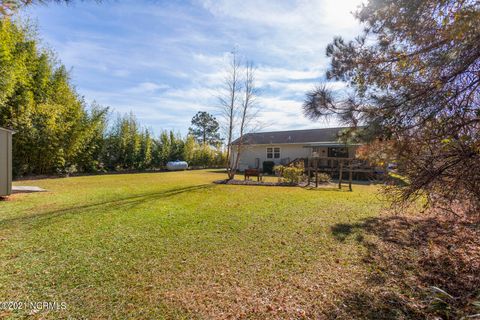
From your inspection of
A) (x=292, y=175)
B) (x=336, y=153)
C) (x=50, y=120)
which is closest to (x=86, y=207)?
(x=292, y=175)

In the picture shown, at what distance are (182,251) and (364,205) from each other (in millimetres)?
5787

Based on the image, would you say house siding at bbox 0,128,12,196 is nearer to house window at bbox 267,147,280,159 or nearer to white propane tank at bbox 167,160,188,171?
white propane tank at bbox 167,160,188,171

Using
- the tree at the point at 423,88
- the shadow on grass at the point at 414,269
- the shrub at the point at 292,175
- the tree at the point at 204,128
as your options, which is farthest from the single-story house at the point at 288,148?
the tree at the point at 204,128

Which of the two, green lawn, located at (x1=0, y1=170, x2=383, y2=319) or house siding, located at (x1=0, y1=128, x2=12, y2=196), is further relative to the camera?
house siding, located at (x1=0, y1=128, x2=12, y2=196)

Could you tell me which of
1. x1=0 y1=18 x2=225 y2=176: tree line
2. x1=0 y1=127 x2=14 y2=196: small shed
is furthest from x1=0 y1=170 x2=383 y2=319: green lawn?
x1=0 y1=18 x2=225 y2=176: tree line

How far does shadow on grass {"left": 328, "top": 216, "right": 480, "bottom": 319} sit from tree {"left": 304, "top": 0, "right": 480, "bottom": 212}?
96cm

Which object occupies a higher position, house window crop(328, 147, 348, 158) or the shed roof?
the shed roof

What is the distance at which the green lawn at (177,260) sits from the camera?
94.6 inches

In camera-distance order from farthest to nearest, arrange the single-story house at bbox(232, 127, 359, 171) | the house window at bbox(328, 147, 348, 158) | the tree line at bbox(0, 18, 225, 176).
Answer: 1. the single-story house at bbox(232, 127, 359, 171)
2. the house window at bbox(328, 147, 348, 158)
3. the tree line at bbox(0, 18, 225, 176)

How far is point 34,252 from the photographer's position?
3461 mm

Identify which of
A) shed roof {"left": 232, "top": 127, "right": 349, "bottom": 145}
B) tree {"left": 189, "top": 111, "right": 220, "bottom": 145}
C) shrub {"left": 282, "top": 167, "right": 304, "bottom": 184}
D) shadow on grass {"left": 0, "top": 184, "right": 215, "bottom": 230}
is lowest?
shadow on grass {"left": 0, "top": 184, "right": 215, "bottom": 230}

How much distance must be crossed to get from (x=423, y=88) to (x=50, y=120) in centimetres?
1580

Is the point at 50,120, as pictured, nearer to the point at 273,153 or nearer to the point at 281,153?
the point at 273,153

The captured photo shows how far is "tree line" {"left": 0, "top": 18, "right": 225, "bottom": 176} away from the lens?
11.4 meters
